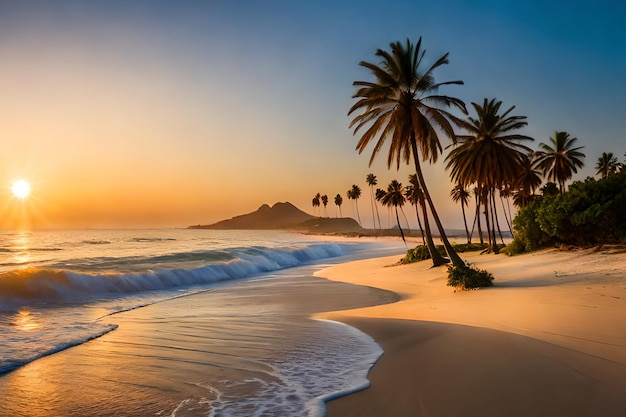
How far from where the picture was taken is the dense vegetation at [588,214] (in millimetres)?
16219

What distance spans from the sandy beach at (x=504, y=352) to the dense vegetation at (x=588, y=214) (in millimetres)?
4216

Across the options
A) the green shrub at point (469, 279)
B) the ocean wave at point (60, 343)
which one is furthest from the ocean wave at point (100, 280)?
the green shrub at point (469, 279)

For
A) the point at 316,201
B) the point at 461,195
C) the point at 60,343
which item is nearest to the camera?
the point at 60,343

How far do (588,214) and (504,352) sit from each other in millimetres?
13684

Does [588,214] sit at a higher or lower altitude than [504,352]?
higher

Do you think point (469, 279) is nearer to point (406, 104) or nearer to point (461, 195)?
point (406, 104)

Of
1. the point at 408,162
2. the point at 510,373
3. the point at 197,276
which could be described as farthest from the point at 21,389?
the point at 408,162

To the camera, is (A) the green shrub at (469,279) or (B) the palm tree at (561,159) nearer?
(A) the green shrub at (469,279)

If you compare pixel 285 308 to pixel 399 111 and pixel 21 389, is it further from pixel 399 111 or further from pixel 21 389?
pixel 399 111

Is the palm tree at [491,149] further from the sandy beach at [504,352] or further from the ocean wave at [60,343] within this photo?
the ocean wave at [60,343]

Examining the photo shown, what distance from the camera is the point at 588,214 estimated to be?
16.6 metres

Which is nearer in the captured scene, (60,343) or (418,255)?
(60,343)

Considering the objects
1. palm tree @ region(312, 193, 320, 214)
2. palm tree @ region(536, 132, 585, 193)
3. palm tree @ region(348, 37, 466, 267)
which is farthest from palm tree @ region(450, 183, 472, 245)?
palm tree @ region(312, 193, 320, 214)

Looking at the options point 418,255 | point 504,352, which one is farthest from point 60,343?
point 418,255
